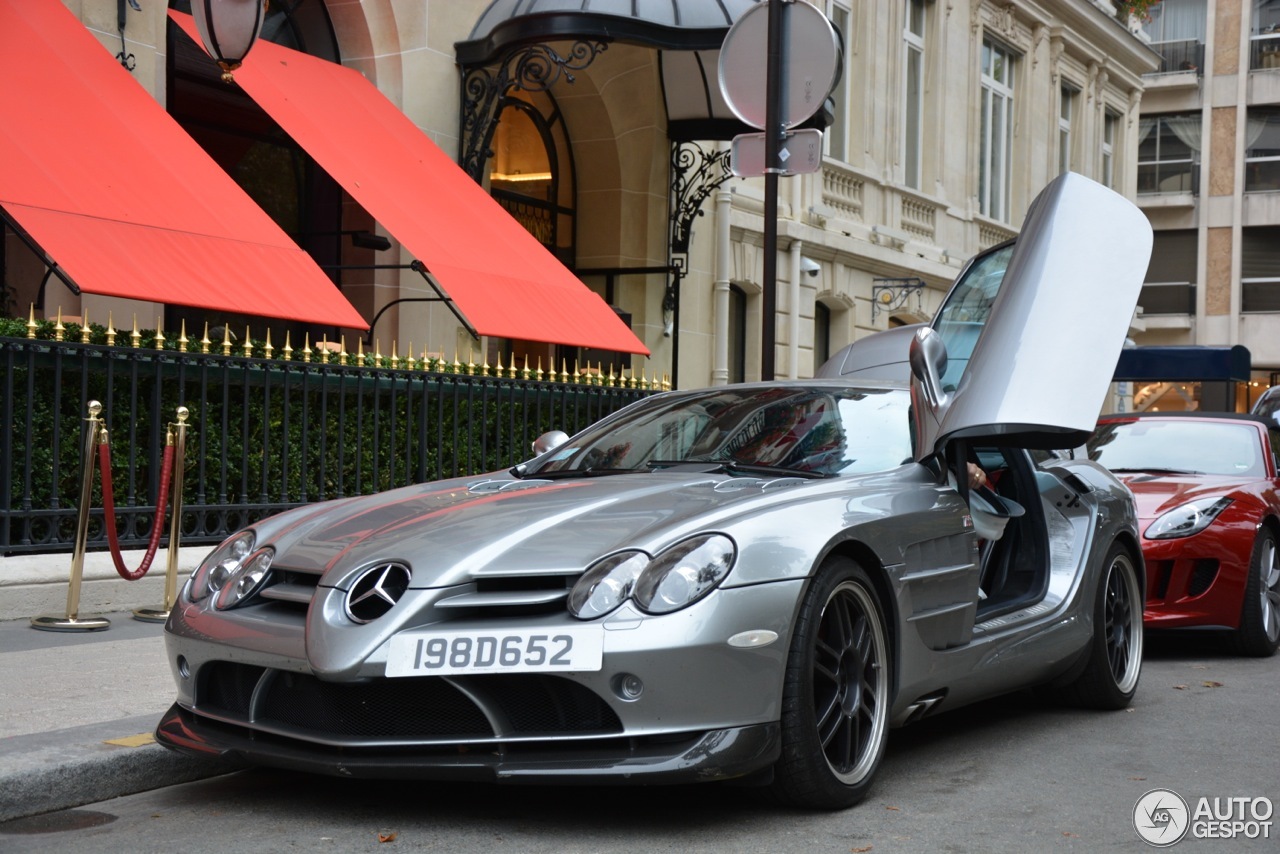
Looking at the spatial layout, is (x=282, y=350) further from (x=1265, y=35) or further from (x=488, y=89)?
(x=1265, y=35)

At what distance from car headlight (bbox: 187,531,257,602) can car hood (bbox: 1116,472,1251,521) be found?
517 cm

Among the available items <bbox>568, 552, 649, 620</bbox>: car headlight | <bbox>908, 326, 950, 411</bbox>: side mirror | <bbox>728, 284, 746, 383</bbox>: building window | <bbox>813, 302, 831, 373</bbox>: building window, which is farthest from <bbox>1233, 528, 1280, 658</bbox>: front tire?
<bbox>813, 302, 831, 373</bbox>: building window

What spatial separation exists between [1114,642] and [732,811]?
285 centimetres

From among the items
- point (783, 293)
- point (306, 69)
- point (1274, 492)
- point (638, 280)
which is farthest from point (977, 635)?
point (783, 293)

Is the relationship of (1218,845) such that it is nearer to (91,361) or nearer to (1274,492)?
(1274,492)

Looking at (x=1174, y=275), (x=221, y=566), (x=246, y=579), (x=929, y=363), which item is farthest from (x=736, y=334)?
(x=1174, y=275)

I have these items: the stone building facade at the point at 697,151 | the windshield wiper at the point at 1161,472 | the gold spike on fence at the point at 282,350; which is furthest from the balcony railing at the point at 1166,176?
the windshield wiper at the point at 1161,472

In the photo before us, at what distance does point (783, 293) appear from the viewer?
2048cm

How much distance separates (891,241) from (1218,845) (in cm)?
1927

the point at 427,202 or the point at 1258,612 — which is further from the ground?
the point at 427,202

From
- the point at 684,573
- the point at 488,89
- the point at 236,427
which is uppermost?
the point at 488,89

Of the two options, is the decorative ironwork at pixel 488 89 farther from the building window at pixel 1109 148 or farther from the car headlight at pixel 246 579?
the building window at pixel 1109 148

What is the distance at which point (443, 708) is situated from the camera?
13.5ft

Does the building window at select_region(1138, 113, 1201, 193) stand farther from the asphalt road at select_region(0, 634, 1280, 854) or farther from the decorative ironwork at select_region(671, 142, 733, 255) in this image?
the asphalt road at select_region(0, 634, 1280, 854)
